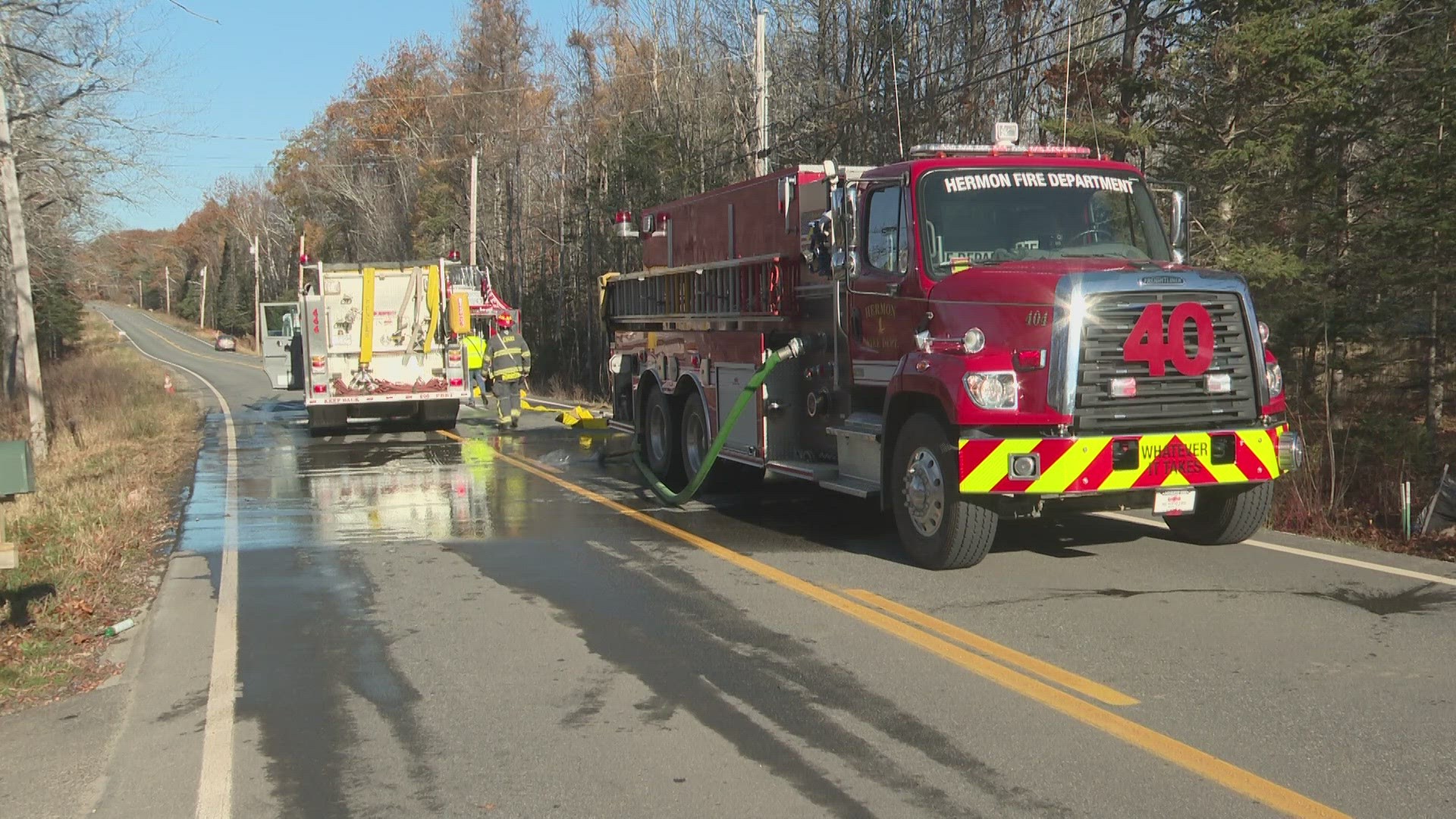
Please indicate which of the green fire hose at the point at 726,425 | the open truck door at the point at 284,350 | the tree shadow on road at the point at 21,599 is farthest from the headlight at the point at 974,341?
the open truck door at the point at 284,350

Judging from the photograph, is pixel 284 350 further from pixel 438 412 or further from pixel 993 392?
pixel 993 392

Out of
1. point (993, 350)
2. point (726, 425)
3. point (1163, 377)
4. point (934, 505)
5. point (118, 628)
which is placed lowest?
point (118, 628)

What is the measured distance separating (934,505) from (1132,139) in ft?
28.5

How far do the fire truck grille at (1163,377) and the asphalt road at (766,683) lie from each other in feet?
3.12

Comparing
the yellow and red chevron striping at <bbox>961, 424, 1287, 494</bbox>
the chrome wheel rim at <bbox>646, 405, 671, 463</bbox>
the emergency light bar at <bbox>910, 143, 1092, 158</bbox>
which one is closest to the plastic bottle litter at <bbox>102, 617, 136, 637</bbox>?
the yellow and red chevron striping at <bbox>961, 424, 1287, 494</bbox>

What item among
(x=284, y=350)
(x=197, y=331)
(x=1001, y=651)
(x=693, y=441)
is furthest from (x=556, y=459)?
(x=197, y=331)

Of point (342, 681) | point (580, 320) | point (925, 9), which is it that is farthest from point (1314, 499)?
point (580, 320)

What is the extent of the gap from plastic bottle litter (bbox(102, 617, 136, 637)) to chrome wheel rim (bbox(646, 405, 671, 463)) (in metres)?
5.88

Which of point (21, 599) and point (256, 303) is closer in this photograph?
point (21, 599)

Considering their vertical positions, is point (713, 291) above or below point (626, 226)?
below

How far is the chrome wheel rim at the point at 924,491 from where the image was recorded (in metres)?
7.90

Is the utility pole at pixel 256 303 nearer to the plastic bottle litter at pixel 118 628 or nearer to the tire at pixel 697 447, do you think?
the tire at pixel 697 447

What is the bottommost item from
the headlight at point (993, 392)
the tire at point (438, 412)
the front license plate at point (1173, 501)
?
the tire at point (438, 412)

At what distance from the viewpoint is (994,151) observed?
9.23m
